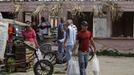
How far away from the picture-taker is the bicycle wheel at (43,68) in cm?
1500

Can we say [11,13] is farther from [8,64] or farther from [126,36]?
[8,64]

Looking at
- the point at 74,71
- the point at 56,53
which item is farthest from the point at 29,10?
the point at 74,71

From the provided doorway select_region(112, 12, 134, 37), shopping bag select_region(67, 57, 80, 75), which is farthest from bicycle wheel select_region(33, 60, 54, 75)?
doorway select_region(112, 12, 134, 37)

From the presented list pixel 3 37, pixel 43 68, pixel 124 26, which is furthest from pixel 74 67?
pixel 124 26

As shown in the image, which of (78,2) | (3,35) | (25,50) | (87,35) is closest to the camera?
(87,35)

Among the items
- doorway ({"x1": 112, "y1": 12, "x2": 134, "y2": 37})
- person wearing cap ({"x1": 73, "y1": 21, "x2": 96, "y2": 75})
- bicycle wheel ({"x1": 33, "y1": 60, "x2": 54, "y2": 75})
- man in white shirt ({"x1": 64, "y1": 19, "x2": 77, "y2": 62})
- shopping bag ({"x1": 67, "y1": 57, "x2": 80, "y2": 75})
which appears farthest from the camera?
doorway ({"x1": 112, "y1": 12, "x2": 134, "y2": 37})

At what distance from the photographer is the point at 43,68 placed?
15039 millimetres

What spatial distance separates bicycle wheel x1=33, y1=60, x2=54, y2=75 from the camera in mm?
15000

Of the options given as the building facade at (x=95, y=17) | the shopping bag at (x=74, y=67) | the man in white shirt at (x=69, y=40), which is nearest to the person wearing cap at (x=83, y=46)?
the shopping bag at (x=74, y=67)

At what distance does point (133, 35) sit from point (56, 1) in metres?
4.56

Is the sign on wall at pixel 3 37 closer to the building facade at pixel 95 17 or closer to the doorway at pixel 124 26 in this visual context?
the building facade at pixel 95 17

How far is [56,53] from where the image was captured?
57.2 ft

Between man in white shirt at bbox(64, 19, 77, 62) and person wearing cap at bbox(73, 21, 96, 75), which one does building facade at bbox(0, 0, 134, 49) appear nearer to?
man in white shirt at bbox(64, 19, 77, 62)

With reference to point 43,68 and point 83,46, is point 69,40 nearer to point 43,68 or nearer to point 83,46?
point 43,68
